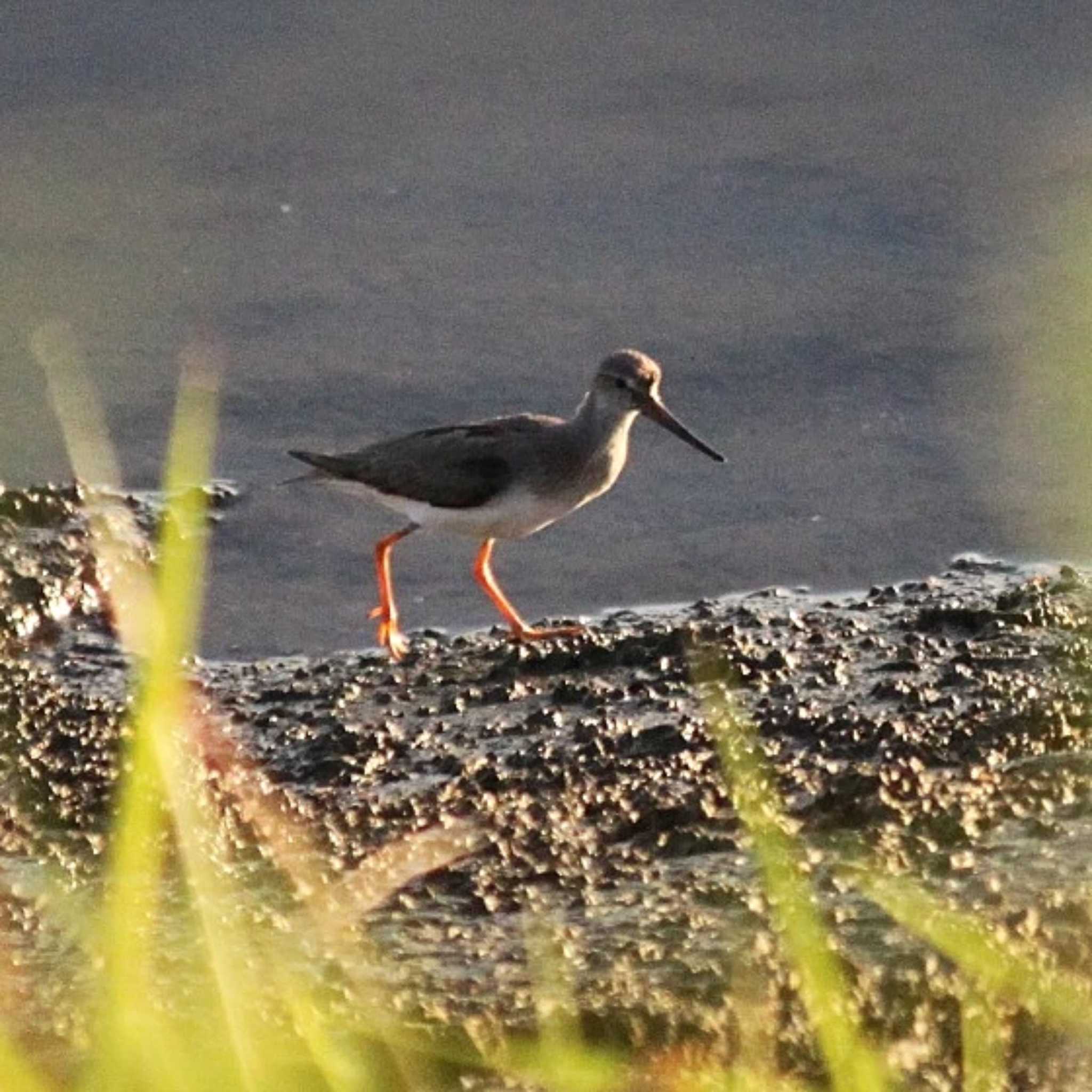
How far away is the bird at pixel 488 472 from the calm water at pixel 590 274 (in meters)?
0.22

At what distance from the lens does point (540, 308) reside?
775 cm

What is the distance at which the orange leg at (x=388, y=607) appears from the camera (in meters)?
5.99

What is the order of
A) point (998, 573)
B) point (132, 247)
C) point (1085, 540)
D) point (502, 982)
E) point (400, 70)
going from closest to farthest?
point (502, 982), point (1085, 540), point (998, 573), point (132, 247), point (400, 70)

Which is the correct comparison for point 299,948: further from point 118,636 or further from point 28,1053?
point 118,636

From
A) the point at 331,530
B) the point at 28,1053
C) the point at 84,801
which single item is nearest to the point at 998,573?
the point at 331,530

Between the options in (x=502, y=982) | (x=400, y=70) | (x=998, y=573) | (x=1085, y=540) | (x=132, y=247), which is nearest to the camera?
(x=502, y=982)

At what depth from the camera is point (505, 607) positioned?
616cm

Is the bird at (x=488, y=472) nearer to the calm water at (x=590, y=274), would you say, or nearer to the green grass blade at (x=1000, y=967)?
the calm water at (x=590, y=274)

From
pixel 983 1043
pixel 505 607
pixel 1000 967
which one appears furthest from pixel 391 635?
pixel 983 1043

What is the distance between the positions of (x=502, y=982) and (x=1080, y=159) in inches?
209

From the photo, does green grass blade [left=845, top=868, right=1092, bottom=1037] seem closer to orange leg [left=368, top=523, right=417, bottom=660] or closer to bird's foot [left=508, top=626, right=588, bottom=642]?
bird's foot [left=508, top=626, right=588, bottom=642]

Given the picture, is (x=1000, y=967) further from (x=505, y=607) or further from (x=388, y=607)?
(x=388, y=607)

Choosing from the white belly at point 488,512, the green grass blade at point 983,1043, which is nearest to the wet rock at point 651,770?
the green grass blade at point 983,1043

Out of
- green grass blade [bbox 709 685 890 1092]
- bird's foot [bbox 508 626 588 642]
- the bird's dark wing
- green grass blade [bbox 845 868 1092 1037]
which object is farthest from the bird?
green grass blade [bbox 845 868 1092 1037]
